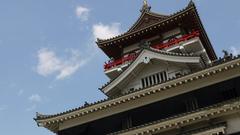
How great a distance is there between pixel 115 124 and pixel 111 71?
815 centimetres

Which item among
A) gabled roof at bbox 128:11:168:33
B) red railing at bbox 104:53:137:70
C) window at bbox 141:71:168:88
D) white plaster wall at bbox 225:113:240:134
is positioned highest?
gabled roof at bbox 128:11:168:33

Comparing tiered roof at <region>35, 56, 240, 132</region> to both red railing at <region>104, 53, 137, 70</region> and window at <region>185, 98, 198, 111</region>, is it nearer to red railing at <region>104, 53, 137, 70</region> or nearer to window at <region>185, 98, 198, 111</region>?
window at <region>185, 98, 198, 111</region>

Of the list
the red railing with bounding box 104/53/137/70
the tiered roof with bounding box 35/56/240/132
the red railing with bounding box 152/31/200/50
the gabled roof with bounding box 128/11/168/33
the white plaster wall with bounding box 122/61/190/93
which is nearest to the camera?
the tiered roof with bounding box 35/56/240/132

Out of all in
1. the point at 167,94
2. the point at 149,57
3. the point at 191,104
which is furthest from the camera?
the point at 149,57

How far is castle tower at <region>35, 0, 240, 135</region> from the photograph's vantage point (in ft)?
66.0

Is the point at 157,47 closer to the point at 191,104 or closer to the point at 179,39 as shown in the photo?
the point at 179,39

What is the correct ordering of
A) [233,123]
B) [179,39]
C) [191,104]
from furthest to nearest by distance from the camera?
[179,39] < [191,104] < [233,123]

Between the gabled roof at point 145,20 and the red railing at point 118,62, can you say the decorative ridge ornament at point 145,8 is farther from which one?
the red railing at point 118,62

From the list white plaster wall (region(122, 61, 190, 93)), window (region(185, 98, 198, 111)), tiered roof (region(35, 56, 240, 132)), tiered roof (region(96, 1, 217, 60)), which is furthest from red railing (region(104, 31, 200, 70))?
window (region(185, 98, 198, 111))

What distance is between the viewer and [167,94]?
874 inches

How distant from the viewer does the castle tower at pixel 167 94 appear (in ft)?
66.0

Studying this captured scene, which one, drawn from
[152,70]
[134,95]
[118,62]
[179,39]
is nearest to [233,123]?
[134,95]

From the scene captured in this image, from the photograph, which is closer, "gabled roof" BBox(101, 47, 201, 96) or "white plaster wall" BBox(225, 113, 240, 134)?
"white plaster wall" BBox(225, 113, 240, 134)

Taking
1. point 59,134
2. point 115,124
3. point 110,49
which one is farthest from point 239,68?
point 110,49
